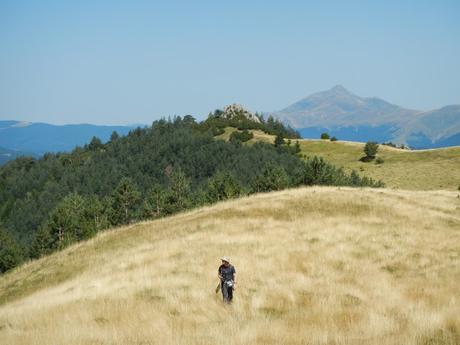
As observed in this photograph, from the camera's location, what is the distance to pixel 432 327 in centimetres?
1309

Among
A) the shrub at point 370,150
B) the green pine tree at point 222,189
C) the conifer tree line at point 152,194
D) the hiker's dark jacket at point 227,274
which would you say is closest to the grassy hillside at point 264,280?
the hiker's dark jacket at point 227,274

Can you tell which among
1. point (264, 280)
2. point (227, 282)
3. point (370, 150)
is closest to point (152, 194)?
point (370, 150)

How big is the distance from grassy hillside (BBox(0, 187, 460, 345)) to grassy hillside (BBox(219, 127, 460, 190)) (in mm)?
55228

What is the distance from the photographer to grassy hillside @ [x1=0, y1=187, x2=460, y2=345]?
14281mm

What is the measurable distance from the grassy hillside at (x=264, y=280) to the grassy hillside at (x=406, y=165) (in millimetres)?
55228

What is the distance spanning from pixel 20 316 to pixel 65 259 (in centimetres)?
1759

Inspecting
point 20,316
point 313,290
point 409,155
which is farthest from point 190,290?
point 409,155

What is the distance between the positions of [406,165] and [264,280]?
98131 mm

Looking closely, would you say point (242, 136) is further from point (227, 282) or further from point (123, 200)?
point (227, 282)

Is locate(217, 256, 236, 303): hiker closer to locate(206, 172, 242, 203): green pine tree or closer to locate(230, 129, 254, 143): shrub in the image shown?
locate(206, 172, 242, 203): green pine tree

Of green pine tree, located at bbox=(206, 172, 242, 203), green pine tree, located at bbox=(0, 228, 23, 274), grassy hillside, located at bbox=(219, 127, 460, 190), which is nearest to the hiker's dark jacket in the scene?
green pine tree, located at bbox=(206, 172, 242, 203)

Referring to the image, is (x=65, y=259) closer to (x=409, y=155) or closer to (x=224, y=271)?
(x=224, y=271)

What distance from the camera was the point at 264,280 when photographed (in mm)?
21969

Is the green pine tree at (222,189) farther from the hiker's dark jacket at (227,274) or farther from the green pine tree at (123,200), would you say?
the hiker's dark jacket at (227,274)
